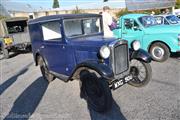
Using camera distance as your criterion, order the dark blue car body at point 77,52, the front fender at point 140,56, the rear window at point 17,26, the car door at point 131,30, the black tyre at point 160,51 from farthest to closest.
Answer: the rear window at point 17,26 < the car door at point 131,30 < the black tyre at point 160,51 < the front fender at point 140,56 < the dark blue car body at point 77,52

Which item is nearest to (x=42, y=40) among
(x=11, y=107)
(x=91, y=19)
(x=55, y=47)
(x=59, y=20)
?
(x=55, y=47)

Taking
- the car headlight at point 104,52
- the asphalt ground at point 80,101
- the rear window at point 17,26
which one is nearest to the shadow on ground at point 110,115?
the asphalt ground at point 80,101

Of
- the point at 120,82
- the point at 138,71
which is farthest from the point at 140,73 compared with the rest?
the point at 120,82

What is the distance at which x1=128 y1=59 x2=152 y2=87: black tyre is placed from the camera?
17.1ft

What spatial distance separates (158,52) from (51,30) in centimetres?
406

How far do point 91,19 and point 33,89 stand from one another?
260 centimetres

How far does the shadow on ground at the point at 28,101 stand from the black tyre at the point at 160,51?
4058mm

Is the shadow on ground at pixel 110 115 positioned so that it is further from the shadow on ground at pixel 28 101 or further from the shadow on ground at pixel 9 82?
the shadow on ground at pixel 9 82

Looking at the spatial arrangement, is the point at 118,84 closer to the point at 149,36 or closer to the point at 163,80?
the point at 163,80

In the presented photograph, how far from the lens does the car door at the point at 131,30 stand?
7934 mm

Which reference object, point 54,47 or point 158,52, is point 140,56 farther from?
point 158,52

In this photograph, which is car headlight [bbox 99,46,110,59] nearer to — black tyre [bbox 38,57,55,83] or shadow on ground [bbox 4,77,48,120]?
shadow on ground [bbox 4,77,48,120]

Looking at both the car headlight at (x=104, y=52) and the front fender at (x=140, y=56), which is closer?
the car headlight at (x=104, y=52)

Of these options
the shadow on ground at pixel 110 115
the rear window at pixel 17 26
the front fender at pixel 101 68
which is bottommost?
the shadow on ground at pixel 110 115
